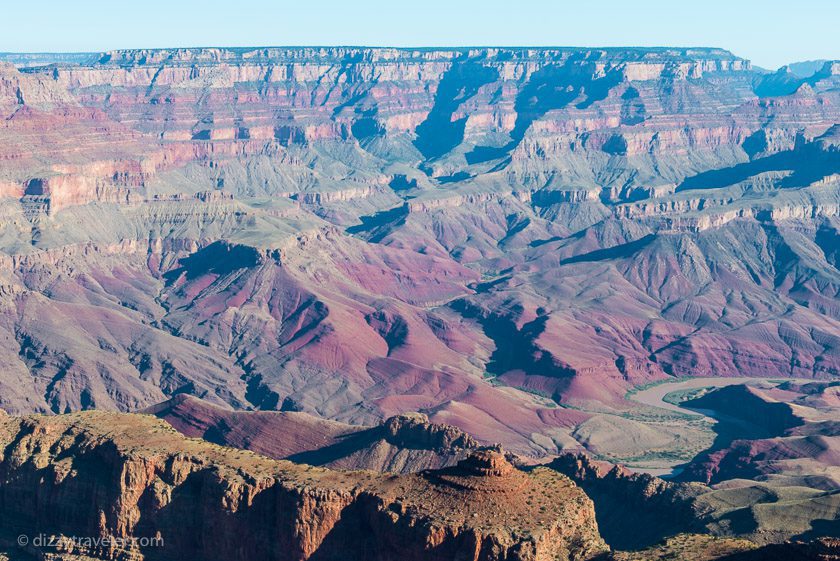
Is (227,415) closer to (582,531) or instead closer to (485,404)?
(485,404)

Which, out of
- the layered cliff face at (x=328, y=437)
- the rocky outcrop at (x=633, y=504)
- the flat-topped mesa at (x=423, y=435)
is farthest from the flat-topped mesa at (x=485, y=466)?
the flat-topped mesa at (x=423, y=435)

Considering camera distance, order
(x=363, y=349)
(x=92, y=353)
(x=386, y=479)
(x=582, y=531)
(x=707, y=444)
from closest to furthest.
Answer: (x=582, y=531), (x=386, y=479), (x=707, y=444), (x=92, y=353), (x=363, y=349)

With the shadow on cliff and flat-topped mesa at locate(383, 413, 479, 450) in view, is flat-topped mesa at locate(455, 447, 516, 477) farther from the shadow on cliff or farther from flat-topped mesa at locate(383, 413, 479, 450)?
the shadow on cliff

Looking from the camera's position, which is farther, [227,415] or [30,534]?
[227,415]

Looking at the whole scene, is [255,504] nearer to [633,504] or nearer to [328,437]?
[633,504]

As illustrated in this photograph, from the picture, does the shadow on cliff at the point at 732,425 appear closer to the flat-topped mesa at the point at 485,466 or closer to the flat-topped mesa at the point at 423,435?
the flat-topped mesa at the point at 423,435

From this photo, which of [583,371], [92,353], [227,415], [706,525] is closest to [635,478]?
[706,525]

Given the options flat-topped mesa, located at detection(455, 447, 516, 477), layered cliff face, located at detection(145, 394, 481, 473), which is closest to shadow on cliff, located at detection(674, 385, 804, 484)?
layered cliff face, located at detection(145, 394, 481, 473)

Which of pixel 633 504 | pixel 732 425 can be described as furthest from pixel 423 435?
pixel 732 425
